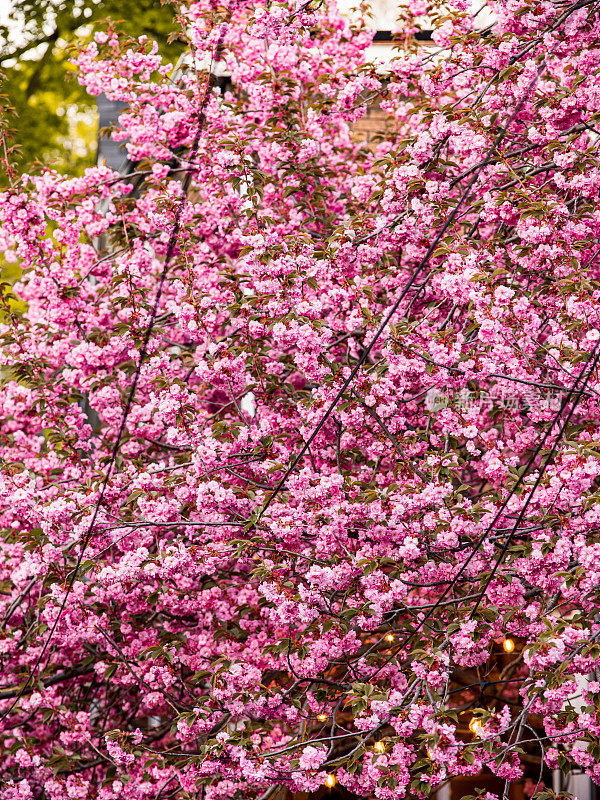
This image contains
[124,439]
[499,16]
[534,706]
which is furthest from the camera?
[124,439]

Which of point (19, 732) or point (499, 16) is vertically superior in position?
point (499, 16)

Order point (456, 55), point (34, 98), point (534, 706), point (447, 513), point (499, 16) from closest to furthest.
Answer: point (534, 706) < point (447, 513) < point (499, 16) < point (456, 55) < point (34, 98)

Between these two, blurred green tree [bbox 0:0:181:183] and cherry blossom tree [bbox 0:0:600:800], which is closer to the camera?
cherry blossom tree [bbox 0:0:600:800]

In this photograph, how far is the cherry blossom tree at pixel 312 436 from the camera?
3682 millimetres

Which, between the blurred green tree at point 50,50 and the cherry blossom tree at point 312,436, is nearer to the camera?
the cherry blossom tree at point 312,436

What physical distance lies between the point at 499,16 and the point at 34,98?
13.2 metres

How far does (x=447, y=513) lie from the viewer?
3770mm

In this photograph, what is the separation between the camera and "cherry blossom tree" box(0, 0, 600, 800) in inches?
145

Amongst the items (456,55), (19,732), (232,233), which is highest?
(456,55)

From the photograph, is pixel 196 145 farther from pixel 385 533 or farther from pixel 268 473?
pixel 385 533

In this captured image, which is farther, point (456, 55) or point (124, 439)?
point (124, 439)

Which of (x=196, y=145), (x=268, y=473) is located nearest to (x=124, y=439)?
(x=268, y=473)

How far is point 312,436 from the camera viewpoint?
3666 millimetres

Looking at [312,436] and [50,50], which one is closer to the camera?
[312,436]
